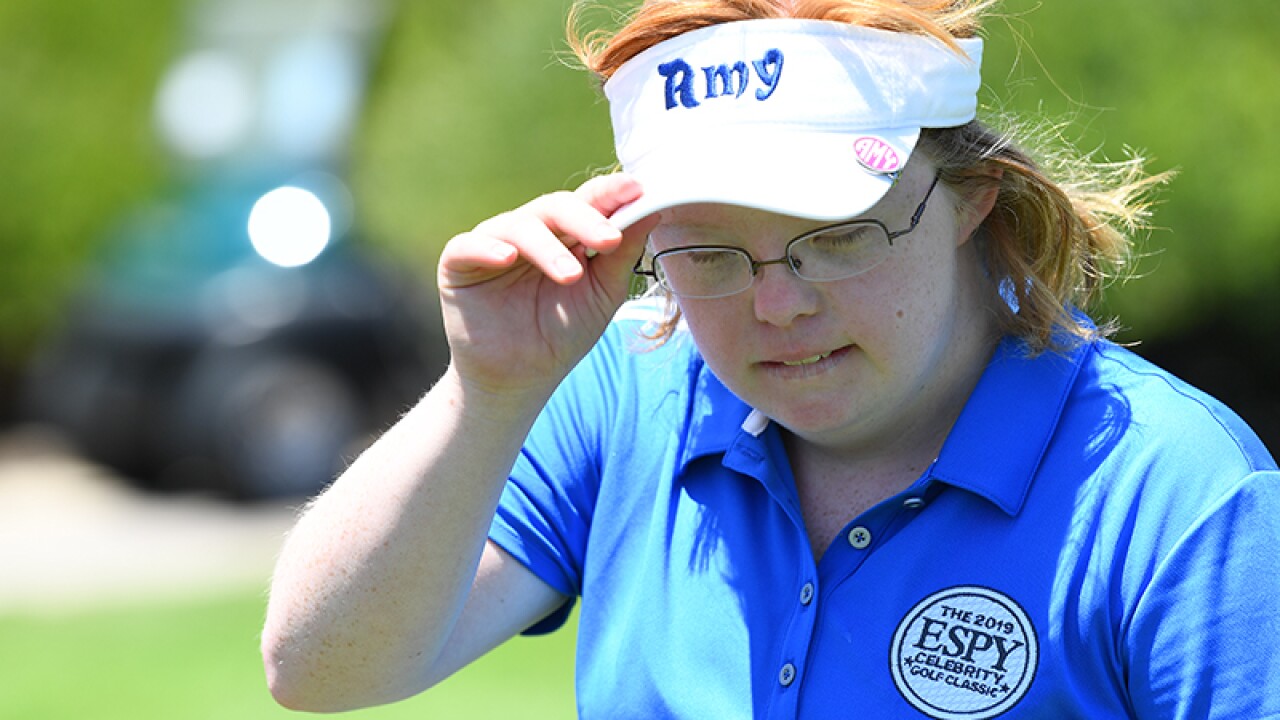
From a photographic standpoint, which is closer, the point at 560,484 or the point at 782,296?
the point at 782,296

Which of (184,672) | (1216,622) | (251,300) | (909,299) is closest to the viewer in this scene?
(1216,622)

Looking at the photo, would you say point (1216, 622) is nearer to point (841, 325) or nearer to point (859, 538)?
point (859, 538)

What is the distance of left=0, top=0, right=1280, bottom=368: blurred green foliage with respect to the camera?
6.30 metres

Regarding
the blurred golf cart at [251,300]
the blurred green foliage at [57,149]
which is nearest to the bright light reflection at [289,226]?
the blurred golf cart at [251,300]

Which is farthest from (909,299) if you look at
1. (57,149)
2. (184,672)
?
(57,149)

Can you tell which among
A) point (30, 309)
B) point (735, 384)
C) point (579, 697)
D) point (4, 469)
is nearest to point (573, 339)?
point (735, 384)

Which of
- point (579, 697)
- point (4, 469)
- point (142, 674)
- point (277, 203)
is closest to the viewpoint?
point (579, 697)

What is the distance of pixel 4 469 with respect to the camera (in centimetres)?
1131

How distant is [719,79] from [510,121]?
6448 mm

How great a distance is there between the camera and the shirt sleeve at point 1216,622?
1754 millimetres

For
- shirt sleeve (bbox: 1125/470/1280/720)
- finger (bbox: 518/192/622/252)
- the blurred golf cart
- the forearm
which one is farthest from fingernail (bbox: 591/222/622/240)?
the blurred golf cart

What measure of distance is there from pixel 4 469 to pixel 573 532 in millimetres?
10160

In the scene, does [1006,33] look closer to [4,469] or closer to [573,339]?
[573,339]

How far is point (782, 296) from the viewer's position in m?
1.95
